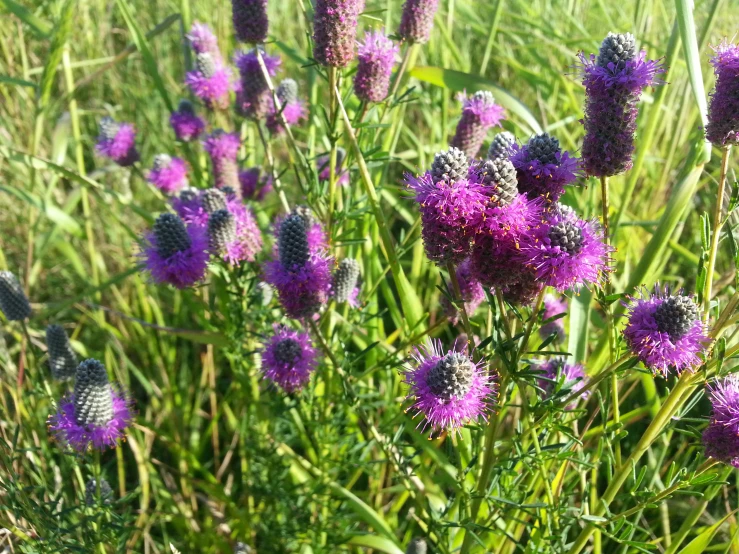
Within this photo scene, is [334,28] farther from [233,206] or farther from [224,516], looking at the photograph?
[224,516]

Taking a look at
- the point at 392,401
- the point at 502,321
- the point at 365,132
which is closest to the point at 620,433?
the point at 502,321

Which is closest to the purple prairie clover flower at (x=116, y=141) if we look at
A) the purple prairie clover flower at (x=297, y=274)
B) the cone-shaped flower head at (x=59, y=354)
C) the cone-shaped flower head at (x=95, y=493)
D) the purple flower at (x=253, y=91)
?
the purple flower at (x=253, y=91)

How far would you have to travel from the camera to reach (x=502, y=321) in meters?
1.43

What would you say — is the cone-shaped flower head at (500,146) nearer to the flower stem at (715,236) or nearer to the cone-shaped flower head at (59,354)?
the flower stem at (715,236)

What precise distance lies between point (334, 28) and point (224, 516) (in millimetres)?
1996

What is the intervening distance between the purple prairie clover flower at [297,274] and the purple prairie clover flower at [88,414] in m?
0.57

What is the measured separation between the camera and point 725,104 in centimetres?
134

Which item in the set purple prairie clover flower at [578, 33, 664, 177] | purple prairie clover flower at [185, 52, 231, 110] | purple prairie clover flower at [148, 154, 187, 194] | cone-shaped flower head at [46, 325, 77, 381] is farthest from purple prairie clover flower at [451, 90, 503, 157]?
cone-shaped flower head at [46, 325, 77, 381]

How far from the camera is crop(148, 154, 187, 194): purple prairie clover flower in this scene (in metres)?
2.61

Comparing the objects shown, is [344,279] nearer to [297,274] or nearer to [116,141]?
[297,274]

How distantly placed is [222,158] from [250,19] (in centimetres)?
56

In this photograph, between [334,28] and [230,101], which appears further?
[230,101]

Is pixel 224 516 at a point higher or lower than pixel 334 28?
lower

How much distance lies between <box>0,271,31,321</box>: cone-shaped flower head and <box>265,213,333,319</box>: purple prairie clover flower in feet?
3.14
